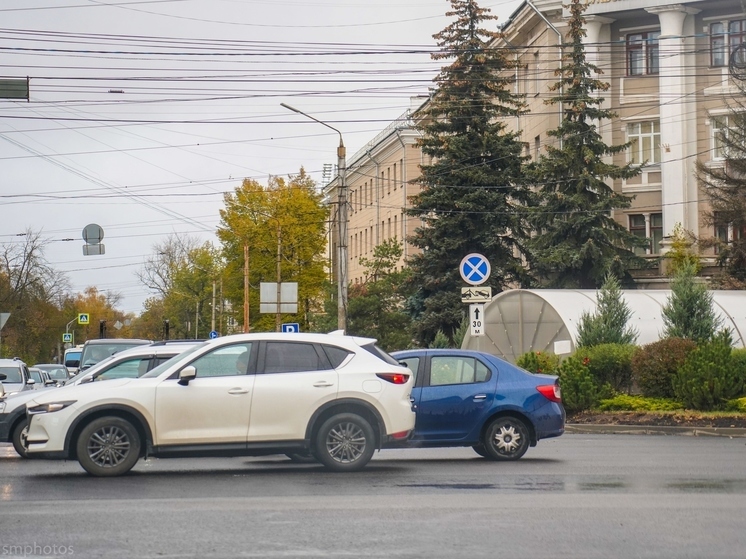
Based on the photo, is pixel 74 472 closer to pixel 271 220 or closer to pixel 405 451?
pixel 405 451

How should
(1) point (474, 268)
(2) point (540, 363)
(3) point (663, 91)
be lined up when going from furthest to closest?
(3) point (663, 91) < (2) point (540, 363) < (1) point (474, 268)

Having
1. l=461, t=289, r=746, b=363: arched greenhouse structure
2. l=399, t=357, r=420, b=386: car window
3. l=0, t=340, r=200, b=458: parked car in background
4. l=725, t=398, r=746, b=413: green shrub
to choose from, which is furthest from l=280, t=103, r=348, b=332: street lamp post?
l=399, t=357, r=420, b=386: car window

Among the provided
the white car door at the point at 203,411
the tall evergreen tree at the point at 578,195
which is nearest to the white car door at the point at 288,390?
the white car door at the point at 203,411

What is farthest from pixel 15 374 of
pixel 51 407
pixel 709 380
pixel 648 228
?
pixel 648 228

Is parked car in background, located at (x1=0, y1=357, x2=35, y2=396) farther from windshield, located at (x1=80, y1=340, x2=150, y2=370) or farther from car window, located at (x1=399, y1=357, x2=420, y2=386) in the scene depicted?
car window, located at (x1=399, y1=357, x2=420, y2=386)

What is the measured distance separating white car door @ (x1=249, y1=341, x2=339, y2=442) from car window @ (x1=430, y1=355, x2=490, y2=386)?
2.49 meters

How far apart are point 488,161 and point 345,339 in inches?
1249

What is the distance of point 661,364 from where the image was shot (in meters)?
25.0

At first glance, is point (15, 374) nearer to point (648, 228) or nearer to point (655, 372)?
point (655, 372)

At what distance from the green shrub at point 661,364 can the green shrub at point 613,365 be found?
678 millimetres

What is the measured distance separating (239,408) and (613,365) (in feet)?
47.6

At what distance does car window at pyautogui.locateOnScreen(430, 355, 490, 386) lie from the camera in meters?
16.1

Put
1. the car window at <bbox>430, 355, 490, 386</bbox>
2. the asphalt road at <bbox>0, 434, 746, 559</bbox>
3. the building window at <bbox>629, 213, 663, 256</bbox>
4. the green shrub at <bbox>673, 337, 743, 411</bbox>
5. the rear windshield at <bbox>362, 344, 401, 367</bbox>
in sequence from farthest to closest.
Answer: the building window at <bbox>629, 213, 663, 256</bbox> → the green shrub at <bbox>673, 337, 743, 411</bbox> → the car window at <bbox>430, 355, 490, 386</bbox> → the rear windshield at <bbox>362, 344, 401, 367</bbox> → the asphalt road at <bbox>0, 434, 746, 559</bbox>

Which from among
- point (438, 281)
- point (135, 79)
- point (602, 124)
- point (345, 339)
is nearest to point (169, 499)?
point (345, 339)
